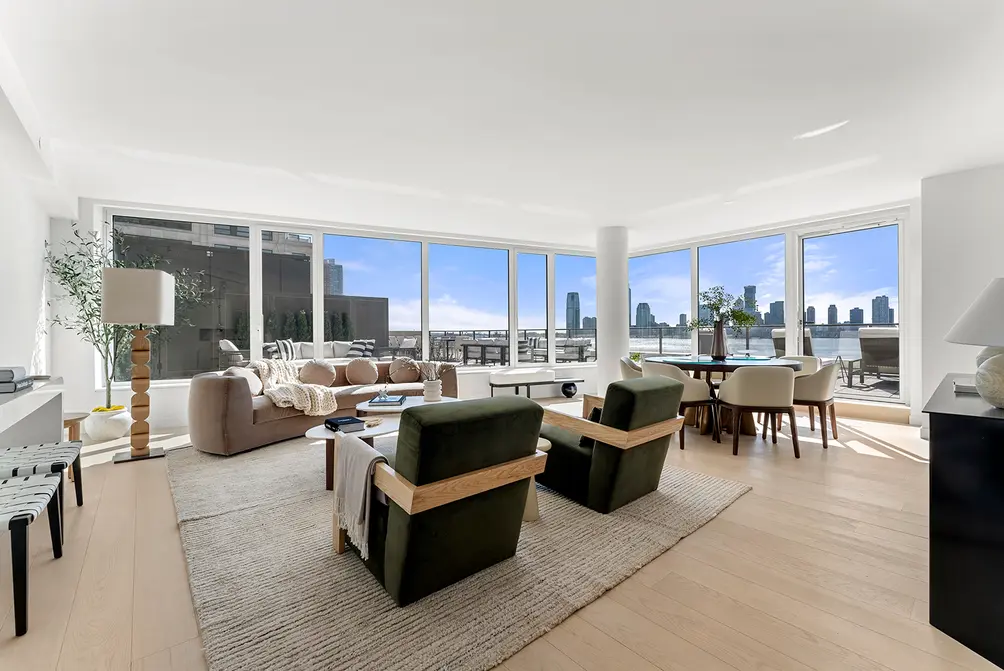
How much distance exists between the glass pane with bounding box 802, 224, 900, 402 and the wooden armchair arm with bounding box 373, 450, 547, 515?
18.6 ft

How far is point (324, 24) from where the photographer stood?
212 centimetres

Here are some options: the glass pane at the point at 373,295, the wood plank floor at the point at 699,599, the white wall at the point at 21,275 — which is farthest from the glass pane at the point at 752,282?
the white wall at the point at 21,275

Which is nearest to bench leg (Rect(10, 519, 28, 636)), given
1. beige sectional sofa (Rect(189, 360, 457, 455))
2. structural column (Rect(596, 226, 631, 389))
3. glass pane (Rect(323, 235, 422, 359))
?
beige sectional sofa (Rect(189, 360, 457, 455))

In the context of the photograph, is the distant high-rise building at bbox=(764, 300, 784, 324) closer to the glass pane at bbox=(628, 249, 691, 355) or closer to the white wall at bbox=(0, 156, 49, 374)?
the glass pane at bbox=(628, 249, 691, 355)

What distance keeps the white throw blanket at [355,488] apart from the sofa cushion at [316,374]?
3099mm

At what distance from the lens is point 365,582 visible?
1977 mm

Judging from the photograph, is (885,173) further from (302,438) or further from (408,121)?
(302,438)

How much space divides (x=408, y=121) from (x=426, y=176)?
106 cm

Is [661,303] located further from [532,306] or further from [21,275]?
[21,275]

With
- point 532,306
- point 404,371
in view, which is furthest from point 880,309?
point 404,371

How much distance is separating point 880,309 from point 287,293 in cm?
755

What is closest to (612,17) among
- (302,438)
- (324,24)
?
(324,24)

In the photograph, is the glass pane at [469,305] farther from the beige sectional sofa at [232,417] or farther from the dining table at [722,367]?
the dining table at [722,367]

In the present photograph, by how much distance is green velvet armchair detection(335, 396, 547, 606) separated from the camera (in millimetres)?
1696
